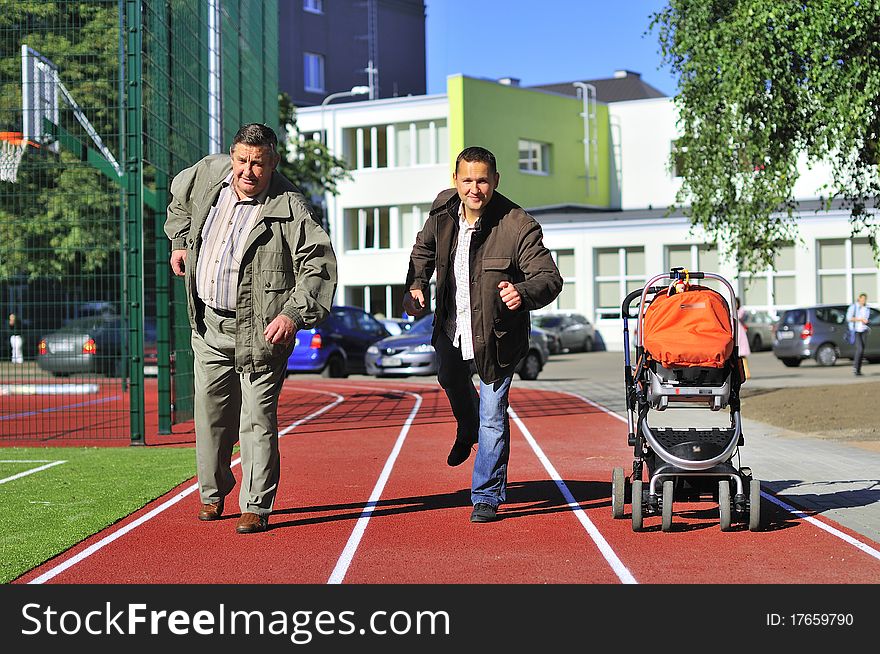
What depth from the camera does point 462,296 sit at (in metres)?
7.87

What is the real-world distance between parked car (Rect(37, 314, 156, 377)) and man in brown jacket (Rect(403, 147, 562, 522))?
27.9ft

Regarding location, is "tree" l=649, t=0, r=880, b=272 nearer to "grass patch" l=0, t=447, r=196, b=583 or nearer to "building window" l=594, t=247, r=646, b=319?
"grass patch" l=0, t=447, r=196, b=583

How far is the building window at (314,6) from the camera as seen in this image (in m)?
64.9

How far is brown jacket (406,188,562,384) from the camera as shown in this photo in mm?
7664

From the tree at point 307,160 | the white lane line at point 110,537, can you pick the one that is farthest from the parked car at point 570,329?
the white lane line at point 110,537

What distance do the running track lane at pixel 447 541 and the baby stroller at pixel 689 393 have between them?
0.19 meters

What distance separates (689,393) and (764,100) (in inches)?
385

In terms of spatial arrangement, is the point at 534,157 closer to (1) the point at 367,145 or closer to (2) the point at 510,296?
(1) the point at 367,145

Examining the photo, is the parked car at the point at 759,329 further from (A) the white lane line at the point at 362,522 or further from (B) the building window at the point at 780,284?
(A) the white lane line at the point at 362,522

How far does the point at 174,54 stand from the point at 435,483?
703cm

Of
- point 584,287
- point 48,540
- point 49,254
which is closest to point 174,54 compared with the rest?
point 49,254

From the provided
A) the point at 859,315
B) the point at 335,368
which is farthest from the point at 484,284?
the point at 859,315

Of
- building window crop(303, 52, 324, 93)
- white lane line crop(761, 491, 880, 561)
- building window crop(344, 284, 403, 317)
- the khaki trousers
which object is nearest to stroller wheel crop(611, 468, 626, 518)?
white lane line crop(761, 491, 880, 561)

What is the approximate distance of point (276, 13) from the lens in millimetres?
21672
